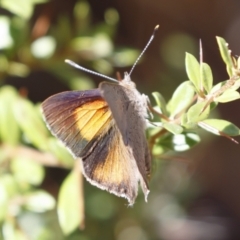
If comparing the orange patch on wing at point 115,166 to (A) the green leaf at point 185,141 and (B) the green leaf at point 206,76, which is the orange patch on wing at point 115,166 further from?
(B) the green leaf at point 206,76

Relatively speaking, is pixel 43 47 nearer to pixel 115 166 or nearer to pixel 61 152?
pixel 61 152

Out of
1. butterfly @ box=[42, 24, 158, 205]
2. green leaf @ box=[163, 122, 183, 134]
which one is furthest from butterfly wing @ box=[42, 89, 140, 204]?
green leaf @ box=[163, 122, 183, 134]

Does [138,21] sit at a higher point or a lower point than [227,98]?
lower

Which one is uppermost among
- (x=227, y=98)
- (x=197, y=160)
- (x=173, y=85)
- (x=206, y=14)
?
(x=227, y=98)

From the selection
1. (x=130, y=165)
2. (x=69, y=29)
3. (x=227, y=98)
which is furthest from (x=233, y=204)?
(x=227, y=98)

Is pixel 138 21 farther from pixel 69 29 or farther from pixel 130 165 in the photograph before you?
pixel 130 165

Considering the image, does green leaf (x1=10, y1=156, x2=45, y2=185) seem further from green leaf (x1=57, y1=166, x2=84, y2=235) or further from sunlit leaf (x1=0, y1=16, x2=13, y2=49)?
sunlit leaf (x1=0, y1=16, x2=13, y2=49)
